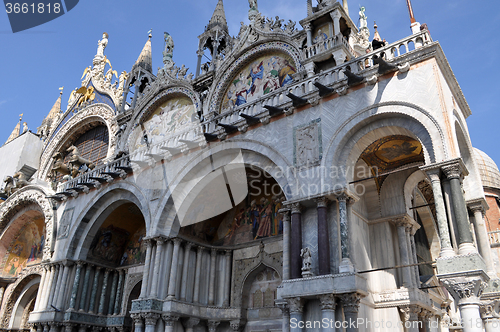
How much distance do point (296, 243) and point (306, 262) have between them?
0.64 metres

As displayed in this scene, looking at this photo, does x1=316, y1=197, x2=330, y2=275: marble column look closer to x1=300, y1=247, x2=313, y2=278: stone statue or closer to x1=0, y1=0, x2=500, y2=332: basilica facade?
x1=0, y1=0, x2=500, y2=332: basilica facade

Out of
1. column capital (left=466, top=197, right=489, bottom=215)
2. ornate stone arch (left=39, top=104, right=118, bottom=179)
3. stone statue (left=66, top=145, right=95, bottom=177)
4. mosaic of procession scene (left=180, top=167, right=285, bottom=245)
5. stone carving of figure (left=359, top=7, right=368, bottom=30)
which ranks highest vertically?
stone carving of figure (left=359, top=7, right=368, bottom=30)

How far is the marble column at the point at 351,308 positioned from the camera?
8.16 m

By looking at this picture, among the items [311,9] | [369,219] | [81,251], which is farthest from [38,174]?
[369,219]

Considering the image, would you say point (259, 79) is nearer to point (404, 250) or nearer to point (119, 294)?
point (404, 250)

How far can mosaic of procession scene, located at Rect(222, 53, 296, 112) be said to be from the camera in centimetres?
1415

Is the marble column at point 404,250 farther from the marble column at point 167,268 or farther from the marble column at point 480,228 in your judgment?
the marble column at point 167,268

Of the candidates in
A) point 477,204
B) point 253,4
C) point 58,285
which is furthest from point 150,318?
point 253,4

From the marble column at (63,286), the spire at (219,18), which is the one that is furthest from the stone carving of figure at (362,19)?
the marble column at (63,286)

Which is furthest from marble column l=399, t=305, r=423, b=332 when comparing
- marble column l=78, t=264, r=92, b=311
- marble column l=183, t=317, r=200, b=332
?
marble column l=78, t=264, r=92, b=311

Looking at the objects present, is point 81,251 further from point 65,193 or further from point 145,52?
point 145,52

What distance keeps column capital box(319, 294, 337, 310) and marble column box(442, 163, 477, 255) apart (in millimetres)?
2518

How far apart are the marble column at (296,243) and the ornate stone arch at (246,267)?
2959 mm

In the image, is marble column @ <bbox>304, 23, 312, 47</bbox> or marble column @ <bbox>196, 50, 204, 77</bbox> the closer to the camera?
marble column @ <bbox>304, 23, 312, 47</bbox>
